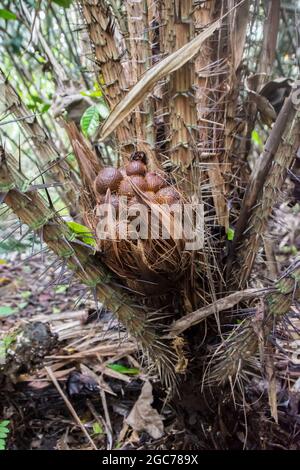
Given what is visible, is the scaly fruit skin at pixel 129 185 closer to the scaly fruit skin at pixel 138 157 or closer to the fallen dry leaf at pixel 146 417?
the scaly fruit skin at pixel 138 157

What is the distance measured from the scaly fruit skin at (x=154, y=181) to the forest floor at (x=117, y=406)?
1.00 feet

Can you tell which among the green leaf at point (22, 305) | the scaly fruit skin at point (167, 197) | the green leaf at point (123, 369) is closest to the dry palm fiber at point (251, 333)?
the scaly fruit skin at point (167, 197)

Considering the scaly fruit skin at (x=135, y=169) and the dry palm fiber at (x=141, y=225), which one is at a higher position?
the scaly fruit skin at (x=135, y=169)

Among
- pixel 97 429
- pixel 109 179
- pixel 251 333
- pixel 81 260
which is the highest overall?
pixel 109 179

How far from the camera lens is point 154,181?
561 mm

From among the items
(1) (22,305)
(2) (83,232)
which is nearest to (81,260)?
(2) (83,232)

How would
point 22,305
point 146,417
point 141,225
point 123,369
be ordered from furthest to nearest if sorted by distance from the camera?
point 22,305, point 123,369, point 146,417, point 141,225

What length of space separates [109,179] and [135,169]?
0.13 feet

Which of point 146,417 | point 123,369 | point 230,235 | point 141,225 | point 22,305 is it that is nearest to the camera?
point 141,225

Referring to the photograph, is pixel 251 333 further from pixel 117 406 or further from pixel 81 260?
pixel 117 406

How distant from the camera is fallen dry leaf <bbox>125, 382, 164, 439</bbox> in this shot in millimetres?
944

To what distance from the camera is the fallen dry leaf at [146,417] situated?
37.2 inches
